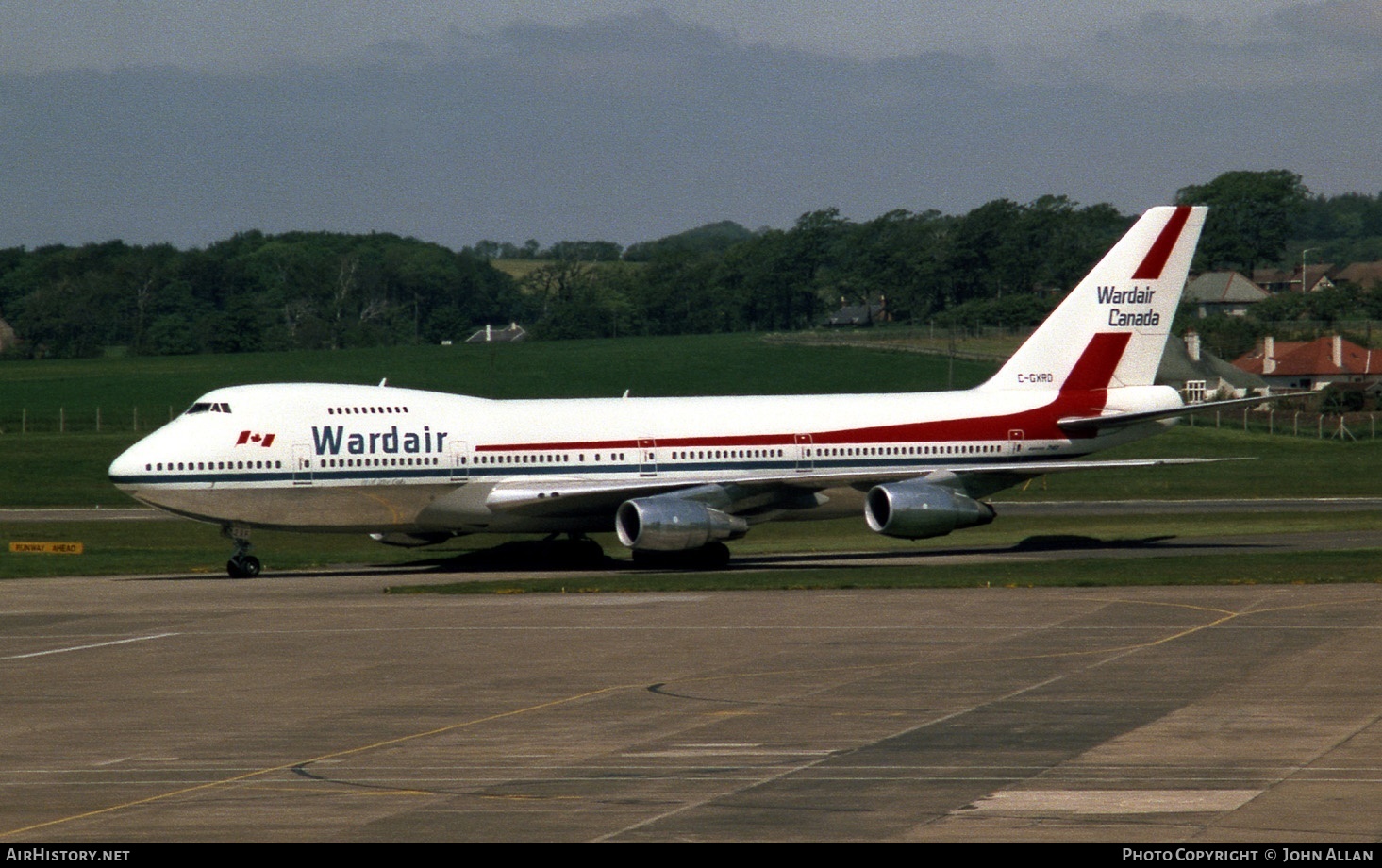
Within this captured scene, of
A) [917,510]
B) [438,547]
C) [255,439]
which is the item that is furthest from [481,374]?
[917,510]

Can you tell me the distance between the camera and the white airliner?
146 feet

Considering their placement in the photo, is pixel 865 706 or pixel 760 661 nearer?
pixel 865 706

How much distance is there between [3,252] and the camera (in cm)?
19762

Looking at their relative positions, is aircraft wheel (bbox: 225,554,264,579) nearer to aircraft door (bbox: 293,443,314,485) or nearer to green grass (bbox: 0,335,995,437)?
aircraft door (bbox: 293,443,314,485)

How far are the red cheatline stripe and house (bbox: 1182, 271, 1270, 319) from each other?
121578 millimetres

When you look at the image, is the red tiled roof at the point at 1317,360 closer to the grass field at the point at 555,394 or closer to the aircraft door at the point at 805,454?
the grass field at the point at 555,394

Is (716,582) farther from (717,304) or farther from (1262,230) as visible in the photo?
(1262,230)

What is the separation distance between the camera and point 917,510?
45812mm

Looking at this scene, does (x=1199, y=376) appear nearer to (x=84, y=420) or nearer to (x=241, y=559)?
(x=84, y=420)

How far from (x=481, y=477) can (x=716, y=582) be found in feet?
29.0

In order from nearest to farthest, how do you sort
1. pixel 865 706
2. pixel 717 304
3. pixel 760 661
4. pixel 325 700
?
1. pixel 865 706
2. pixel 325 700
3. pixel 760 661
4. pixel 717 304

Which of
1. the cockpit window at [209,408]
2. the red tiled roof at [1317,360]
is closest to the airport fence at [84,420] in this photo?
the cockpit window at [209,408]

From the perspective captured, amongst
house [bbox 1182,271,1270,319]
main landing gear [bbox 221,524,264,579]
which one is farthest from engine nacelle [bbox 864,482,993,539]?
house [bbox 1182,271,1270,319]
